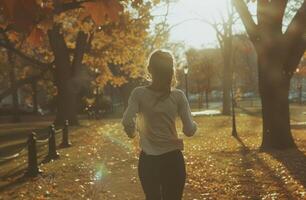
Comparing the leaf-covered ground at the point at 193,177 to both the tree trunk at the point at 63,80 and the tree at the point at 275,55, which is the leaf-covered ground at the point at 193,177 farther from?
the tree trunk at the point at 63,80

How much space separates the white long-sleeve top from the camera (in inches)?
182

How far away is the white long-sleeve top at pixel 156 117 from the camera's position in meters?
4.62

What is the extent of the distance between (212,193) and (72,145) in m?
12.1

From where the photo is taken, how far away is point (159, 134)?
15.3 feet

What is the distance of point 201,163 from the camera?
14406mm

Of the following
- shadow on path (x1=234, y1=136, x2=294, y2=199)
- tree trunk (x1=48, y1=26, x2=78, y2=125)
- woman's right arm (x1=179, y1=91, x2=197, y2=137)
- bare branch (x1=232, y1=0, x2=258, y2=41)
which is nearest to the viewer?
woman's right arm (x1=179, y1=91, x2=197, y2=137)

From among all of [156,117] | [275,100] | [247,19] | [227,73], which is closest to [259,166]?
[275,100]

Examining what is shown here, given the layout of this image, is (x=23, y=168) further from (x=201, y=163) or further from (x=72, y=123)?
(x=72, y=123)

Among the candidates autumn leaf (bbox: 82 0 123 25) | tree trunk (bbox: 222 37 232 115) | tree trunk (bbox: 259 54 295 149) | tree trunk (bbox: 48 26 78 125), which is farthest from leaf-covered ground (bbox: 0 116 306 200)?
tree trunk (bbox: 222 37 232 115)

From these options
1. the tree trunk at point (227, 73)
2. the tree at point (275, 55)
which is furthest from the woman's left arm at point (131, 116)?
the tree trunk at point (227, 73)

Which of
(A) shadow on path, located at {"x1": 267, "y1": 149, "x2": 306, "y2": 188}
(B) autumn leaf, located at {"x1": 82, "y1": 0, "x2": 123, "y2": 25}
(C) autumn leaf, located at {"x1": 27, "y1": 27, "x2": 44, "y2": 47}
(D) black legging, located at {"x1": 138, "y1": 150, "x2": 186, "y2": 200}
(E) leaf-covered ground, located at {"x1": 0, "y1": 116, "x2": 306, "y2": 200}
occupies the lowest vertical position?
(E) leaf-covered ground, located at {"x1": 0, "y1": 116, "x2": 306, "y2": 200}

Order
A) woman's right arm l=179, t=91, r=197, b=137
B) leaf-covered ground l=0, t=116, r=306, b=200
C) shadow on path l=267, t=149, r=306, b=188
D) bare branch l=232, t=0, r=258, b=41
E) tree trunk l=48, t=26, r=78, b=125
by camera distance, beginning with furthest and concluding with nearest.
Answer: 1. tree trunk l=48, t=26, r=78, b=125
2. bare branch l=232, t=0, r=258, b=41
3. shadow on path l=267, t=149, r=306, b=188
4. leaf-covered ground l=0, t=116, r=306, b=200
5. woman's right arm l=179, t=91, r=197, b=137

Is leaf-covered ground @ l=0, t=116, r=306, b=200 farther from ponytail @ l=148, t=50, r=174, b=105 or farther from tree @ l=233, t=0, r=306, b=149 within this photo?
ponytail @ l=148, t=50, r=174, b=105

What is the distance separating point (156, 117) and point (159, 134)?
5.3 inches
